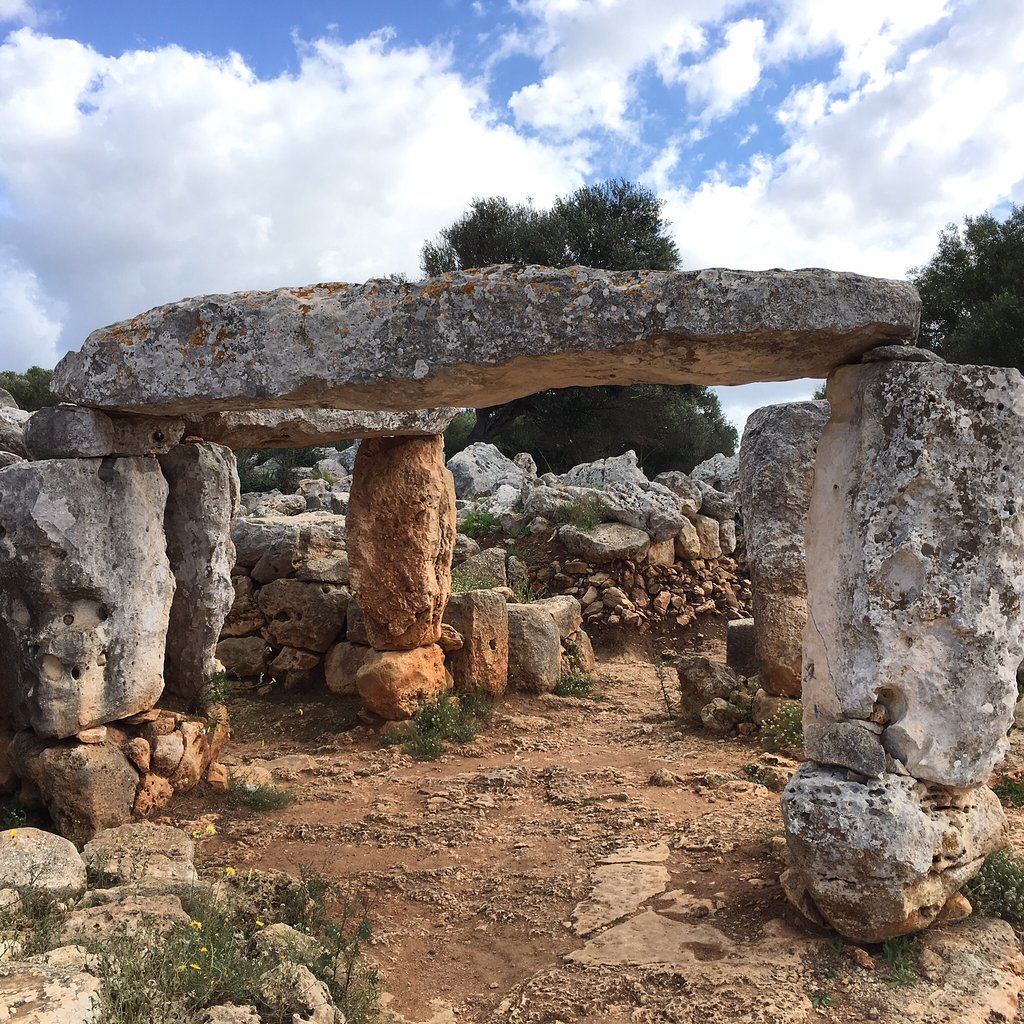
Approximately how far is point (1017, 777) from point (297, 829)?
4309mm

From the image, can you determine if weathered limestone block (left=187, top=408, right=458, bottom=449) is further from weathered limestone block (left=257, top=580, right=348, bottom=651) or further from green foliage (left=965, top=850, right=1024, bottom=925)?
green foliage (left=965, top=850, right=1024, bottom=925)

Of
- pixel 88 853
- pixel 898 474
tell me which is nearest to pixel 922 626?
pixel 898 474

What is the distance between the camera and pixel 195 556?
624 centimetres

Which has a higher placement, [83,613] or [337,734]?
[83,613]

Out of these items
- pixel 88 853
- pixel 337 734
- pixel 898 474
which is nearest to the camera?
pixel 898 474

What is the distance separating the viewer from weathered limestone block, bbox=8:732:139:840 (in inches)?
195

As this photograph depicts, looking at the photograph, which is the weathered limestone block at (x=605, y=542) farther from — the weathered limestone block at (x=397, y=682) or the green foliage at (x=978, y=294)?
the green foliage at (x=978, y=294)

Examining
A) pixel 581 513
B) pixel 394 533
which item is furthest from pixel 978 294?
pixel 394 533

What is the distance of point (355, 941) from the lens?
3885 mm

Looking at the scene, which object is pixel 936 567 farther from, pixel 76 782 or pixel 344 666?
pixel 344 666

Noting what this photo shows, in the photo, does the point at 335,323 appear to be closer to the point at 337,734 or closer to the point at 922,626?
the point at 922,626

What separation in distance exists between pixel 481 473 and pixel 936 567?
35.6 ft

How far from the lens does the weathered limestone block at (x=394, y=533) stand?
7477 millimetres

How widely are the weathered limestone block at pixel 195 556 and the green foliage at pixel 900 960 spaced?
445 centimetres
